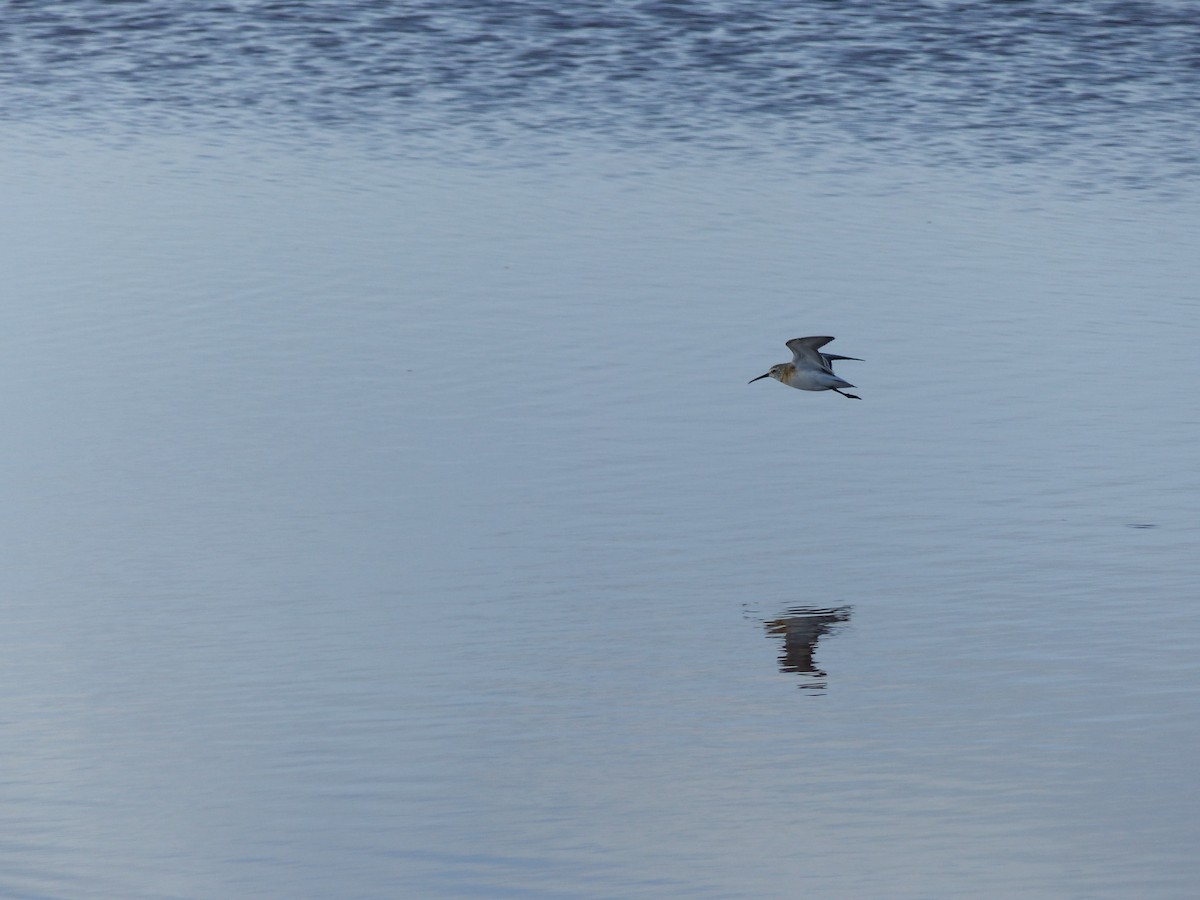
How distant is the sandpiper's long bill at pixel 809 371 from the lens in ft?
53.4

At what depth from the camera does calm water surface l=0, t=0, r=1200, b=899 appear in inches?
407

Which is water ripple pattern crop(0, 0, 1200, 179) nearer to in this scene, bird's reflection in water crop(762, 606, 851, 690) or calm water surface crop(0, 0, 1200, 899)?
calm water surface crop(0, 0, 1200, 899)

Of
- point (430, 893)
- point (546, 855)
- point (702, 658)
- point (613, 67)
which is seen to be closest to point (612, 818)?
point (546, 855)

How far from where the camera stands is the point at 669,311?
1914 cm

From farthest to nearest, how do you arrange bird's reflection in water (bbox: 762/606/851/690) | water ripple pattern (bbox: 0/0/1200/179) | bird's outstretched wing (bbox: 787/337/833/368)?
1. water ripple pattern (bbox: 0/0/1200/179)
2. bird's outstretched wing (bbox: 787/337/833/368)
3. bird's reflection in water (bbox: 762/606/851/690)

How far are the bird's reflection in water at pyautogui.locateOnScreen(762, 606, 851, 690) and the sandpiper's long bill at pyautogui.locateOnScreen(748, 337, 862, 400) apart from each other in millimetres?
3616

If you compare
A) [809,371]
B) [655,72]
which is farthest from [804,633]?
[655,72]

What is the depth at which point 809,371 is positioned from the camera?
16312mm

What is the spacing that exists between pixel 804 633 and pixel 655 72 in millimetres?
17741

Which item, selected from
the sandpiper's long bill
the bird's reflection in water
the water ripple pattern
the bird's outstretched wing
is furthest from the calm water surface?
the bird's outstretched wing

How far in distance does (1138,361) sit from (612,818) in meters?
9.01

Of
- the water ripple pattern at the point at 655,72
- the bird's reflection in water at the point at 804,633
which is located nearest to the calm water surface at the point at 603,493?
the bird's reflection in water at the point at 804,633

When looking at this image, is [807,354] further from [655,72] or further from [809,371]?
[655,72]

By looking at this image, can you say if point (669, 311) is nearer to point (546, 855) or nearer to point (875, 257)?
point (875, 257)
